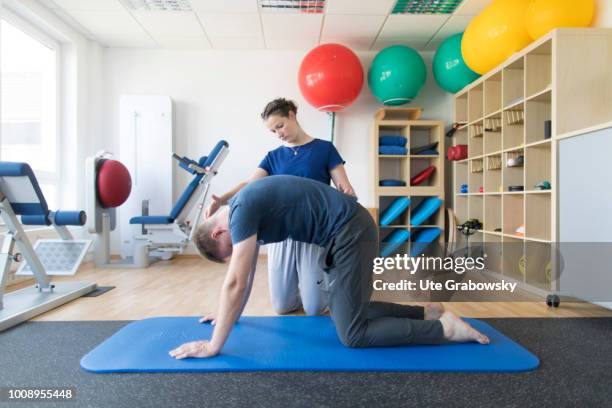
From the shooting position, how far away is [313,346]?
5.24ft

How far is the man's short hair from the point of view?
1.45 m

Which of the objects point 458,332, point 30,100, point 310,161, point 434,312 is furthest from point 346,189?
point 30,100

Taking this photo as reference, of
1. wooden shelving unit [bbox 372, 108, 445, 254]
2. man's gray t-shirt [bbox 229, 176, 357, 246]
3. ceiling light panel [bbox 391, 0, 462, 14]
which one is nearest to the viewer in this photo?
man's gray t-shirt [bbox 229, 176, 357, 246]

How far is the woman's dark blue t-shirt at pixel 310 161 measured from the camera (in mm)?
2057

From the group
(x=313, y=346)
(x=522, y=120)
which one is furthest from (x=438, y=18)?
(x=313, y=346)

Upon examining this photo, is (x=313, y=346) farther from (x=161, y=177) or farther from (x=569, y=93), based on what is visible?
(x=161, y=177)

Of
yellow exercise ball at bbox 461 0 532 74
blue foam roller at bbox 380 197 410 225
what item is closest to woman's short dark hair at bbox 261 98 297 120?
yellow exercise ball at bbox 461 0 532 74

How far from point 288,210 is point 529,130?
2.25m

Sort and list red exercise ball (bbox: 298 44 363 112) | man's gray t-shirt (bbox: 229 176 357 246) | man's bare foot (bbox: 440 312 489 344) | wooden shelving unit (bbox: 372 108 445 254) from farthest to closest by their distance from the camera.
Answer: wooden shelving unit (bbox: 372 108 445 254)
red exercise ball (bbox: 298 44 363 112)
man's bare foot (bbox: 440 312 489 344)
man's gray t-shirt (bbox: 229 176 357 246)

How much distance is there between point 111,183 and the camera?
11.5 ft

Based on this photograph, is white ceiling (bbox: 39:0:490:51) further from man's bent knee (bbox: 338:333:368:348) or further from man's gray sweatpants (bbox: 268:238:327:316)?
man's bent knee (bbox: 338:333:368:348)

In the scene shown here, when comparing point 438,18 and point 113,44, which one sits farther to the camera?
point 113,44

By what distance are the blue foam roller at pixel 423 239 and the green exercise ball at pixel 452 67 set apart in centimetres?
145

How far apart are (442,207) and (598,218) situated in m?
1.82
